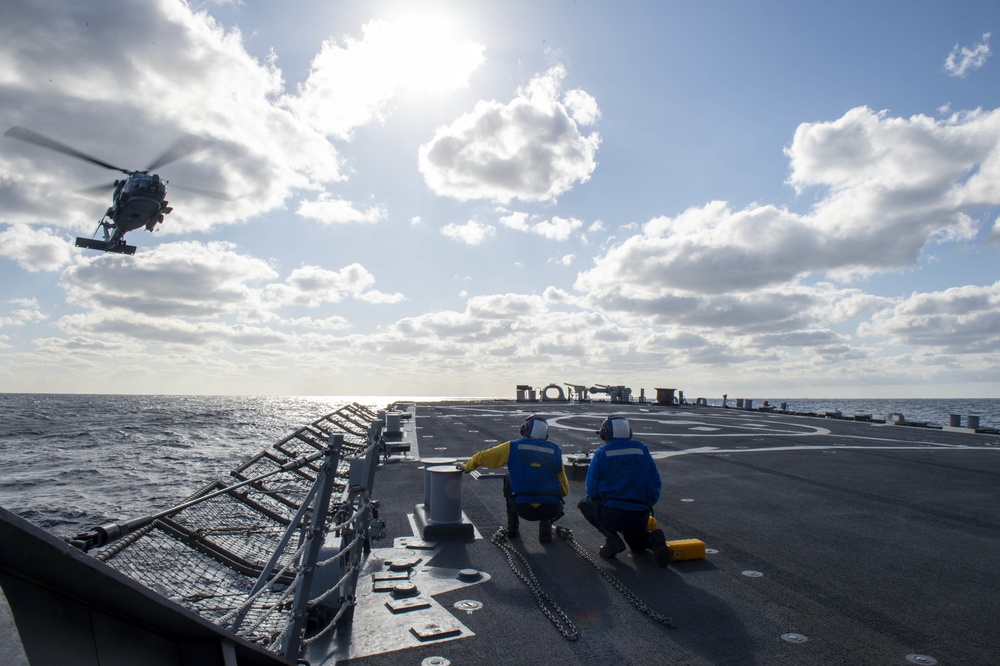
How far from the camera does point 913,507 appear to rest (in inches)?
416

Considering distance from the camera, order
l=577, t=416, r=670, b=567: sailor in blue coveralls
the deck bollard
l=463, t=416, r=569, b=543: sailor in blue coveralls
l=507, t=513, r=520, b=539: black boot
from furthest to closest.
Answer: l=507, t=513, r=520, b=539: black boot
the deck bollard
l=463, t=416, r=569, b=543: sailor in blue coveralls
l=577, t=416, r=670, b=567: sailor in blue coveralls

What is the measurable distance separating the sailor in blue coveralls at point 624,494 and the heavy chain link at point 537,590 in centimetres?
110

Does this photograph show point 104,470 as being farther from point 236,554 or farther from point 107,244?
point 236,554

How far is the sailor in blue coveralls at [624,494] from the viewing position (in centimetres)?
737

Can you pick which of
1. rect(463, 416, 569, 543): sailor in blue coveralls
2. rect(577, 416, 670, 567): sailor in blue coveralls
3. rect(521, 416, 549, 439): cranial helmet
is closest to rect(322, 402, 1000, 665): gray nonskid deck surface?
rect(577, 416, 670, 567): sailor in blue coveralls

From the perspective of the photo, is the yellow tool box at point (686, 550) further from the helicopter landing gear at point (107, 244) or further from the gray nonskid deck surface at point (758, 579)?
the helicopter landing gear at point (107, 244)

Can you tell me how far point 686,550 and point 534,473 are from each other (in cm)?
207

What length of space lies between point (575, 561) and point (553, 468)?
1249mm

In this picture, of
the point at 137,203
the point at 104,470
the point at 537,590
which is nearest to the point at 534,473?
the point at 537,590

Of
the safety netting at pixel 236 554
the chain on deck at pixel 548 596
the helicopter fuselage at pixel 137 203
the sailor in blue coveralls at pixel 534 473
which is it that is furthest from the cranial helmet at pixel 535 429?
the helicopter fuselage at pixel 137 203

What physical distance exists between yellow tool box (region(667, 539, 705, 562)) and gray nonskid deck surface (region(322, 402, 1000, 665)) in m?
0.13

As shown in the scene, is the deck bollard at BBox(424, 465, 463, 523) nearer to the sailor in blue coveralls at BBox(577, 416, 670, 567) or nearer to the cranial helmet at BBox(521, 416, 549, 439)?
the cranial helmet at BBox(521, 416, 549, 439)

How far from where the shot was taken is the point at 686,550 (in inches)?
286

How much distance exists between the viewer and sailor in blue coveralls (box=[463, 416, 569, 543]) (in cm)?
802
